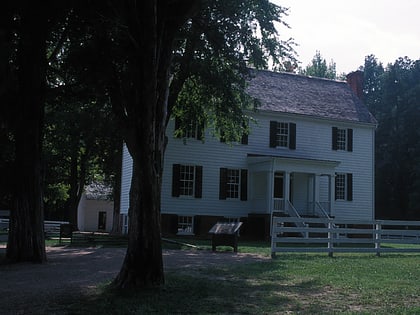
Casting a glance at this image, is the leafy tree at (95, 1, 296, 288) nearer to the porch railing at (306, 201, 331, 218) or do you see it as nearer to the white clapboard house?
the white clapboard house

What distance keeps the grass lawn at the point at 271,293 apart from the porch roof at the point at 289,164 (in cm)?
1659

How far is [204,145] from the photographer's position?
101 ft

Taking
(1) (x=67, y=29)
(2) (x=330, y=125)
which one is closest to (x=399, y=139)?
(2) (x=330, y=125)

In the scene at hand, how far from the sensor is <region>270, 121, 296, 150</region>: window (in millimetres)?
32375

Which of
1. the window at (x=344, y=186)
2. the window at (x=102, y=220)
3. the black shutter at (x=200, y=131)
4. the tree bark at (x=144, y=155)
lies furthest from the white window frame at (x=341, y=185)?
the window at (x=102, y=220)

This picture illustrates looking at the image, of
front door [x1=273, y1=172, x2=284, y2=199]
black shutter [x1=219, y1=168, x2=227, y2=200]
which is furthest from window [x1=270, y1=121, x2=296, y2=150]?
black shutter [x1=219, y1=168, x2=227, y2=200]

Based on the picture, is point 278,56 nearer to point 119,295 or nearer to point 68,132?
point 68,132

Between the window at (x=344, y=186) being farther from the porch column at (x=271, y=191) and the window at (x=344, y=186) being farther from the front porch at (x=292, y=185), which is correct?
the porch column at (x=271, y=191)

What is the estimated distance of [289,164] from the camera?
1185 inches

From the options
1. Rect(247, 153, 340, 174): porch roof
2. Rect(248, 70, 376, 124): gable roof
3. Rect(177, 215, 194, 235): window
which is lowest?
Rect(177, 215, 194, 235): window

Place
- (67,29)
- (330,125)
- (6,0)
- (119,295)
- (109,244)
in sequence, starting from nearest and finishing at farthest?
(119,295) < (6,0) < (67,29) < (109,244) < (330,125)

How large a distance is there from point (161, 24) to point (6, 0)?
5062mm

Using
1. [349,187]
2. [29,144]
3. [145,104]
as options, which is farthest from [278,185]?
[145,104]

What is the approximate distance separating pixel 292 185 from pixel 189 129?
307 inches
